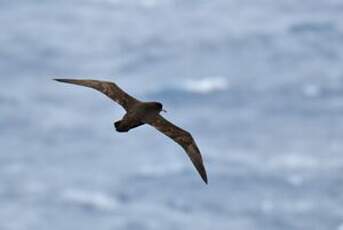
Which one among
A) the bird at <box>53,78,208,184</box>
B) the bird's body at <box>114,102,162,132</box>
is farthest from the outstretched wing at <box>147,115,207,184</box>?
the bird's body at <box>114,102,162,132</box>

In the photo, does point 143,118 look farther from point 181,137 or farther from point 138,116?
point 181,137

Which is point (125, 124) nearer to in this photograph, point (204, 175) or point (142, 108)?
point (142, 108)

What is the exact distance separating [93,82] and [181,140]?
3124 millimetres

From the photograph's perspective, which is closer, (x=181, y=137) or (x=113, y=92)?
(x=113, y=92)

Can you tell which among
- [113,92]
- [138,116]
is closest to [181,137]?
[113,92]

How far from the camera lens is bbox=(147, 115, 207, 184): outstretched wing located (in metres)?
22.7

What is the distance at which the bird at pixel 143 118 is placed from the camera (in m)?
21.2

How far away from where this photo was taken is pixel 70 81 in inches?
861

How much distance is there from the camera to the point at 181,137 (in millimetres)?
23641

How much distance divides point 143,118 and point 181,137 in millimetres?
2527

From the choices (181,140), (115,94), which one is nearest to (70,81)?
(115,94)

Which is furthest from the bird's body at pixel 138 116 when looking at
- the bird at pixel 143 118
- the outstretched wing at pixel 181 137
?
the outstretched wing at pixel 181 137

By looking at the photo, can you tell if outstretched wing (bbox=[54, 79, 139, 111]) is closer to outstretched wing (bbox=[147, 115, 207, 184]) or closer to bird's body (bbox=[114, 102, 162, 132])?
bird's body (bbox=[114, 102, 162, 132])

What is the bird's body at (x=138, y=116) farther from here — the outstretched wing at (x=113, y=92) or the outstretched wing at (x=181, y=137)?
the outstretched wing at (x=113, y=92)
